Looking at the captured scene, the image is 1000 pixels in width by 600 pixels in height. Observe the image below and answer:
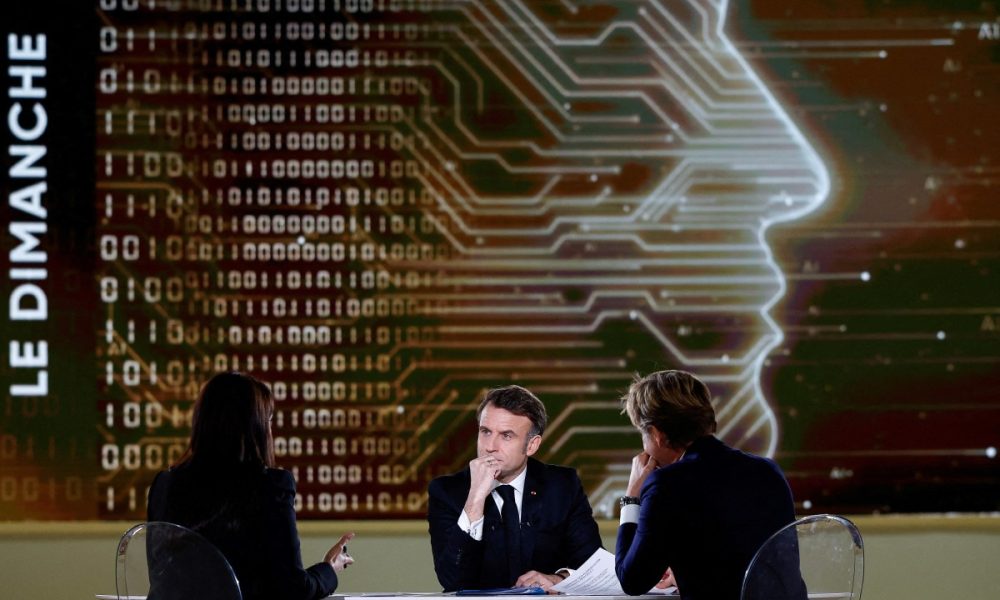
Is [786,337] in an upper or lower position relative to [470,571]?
upper

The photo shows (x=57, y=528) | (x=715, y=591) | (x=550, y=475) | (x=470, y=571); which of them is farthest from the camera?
(x=57, y=528)

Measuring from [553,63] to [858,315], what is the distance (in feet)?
4.28

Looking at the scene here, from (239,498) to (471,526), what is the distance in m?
0.61

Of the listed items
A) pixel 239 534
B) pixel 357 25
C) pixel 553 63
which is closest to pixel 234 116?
pixel 357 25

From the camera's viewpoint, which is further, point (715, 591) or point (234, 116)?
point (234, 116)

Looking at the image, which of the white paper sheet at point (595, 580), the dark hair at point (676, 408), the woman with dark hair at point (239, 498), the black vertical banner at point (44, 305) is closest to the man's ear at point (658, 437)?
the dark hair at point (676, 408)

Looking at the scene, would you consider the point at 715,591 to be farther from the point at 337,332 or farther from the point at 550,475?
Answer: the point at 337,332

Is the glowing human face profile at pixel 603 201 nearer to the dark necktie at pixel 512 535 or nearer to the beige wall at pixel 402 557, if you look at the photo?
the beige wall at pixel 402 557

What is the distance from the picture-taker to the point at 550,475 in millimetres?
2869

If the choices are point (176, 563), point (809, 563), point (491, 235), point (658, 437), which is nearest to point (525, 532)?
point (658, 437)

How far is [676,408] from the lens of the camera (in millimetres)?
2336

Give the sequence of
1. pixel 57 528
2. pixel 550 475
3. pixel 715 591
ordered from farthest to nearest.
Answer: pixel 57 528 < pixel 550 475 < pixel 715 591

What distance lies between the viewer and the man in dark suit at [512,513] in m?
2.63

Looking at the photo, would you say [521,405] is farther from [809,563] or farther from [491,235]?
[491,235]
